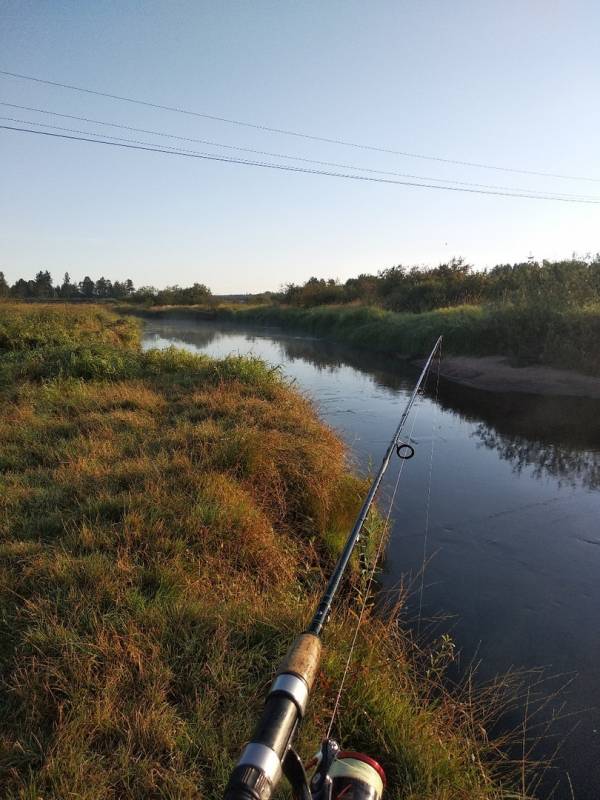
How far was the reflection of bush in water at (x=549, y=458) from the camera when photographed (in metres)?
8.43

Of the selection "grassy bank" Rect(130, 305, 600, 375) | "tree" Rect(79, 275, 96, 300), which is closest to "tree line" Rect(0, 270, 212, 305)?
"tree" Rect(79, 275, 96, 300)

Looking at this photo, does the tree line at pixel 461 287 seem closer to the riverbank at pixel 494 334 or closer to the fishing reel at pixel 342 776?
the riverbank at pixel 494 334

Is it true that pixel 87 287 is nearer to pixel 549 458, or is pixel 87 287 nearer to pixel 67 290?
pixel 67 290

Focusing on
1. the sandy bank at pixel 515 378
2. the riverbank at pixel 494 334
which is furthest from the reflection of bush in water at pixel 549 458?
the riverbank at pixel 494 334

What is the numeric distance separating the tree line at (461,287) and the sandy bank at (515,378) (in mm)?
2671

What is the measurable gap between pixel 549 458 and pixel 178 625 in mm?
8440

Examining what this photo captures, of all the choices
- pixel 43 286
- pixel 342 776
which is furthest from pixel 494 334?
pixel 43 286

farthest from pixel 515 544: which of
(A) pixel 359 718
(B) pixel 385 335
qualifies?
(B) pixel 385 335

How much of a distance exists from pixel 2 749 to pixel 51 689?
12.1 inches

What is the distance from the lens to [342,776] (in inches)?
71.7

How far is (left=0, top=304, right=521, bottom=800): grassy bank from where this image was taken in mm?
2219

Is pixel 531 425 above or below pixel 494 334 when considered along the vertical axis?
below

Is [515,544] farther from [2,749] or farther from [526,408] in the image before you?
[526,408]

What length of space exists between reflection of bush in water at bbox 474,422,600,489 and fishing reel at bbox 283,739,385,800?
739 centimetres
